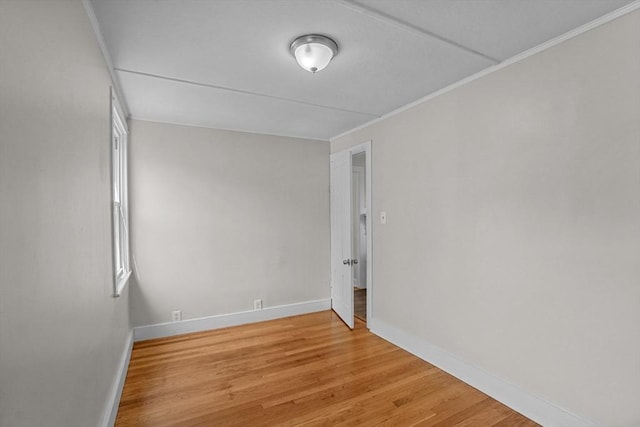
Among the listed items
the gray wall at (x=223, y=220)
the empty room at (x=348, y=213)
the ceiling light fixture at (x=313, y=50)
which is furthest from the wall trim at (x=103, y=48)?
the ceiling light fixture at (x=313, y=50)

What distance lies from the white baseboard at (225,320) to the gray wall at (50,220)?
5.88 ft

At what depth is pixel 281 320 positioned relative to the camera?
13.6 ft

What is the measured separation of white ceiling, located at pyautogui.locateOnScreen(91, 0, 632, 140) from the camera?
168cm

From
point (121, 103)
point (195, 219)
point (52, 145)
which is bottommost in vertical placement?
point (195, 219)

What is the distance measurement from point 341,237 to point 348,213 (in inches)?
16.4

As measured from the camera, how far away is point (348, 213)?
398 centimetres

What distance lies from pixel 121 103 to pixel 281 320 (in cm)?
311

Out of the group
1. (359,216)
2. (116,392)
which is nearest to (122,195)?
(116,392)

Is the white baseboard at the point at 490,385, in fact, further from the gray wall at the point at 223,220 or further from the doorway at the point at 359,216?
the doorway at the point at 359,216

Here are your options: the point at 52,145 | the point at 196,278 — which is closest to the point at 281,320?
the point at 196,278

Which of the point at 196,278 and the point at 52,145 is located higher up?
the point at 52,145

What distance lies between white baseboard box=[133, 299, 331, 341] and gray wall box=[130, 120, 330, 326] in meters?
0.07

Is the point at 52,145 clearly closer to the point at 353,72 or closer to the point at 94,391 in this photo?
the point at 94,391

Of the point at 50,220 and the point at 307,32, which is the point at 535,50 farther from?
the point at 50,220
